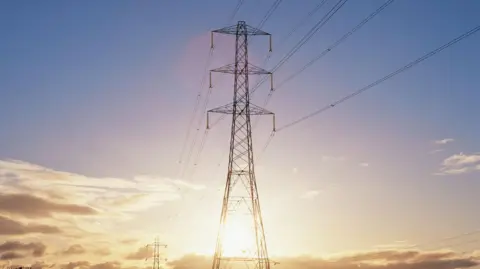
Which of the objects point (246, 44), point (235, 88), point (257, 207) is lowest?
point (257, 207)

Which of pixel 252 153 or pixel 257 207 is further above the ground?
pixel 252 153

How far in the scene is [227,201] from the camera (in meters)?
75.8

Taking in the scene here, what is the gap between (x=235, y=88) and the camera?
78250mm

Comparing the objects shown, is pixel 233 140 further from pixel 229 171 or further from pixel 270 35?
pixel 270 35

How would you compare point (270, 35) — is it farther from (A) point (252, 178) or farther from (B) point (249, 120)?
(A) point (252, 178)

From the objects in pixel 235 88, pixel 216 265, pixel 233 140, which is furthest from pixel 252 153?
pixel 216 265

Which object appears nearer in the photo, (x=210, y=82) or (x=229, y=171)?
(x=229, y=171)

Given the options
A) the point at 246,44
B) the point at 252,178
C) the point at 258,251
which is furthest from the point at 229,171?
the point at 246,44

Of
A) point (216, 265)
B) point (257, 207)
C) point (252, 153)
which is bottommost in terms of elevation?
point (216, 265)

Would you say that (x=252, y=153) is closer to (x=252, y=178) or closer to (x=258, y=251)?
(x=252, y=178)

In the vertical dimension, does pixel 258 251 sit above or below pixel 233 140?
below

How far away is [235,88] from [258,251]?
60.4 feet

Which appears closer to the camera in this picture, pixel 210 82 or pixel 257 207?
pixel 257 207

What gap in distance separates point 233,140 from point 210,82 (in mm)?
8590
